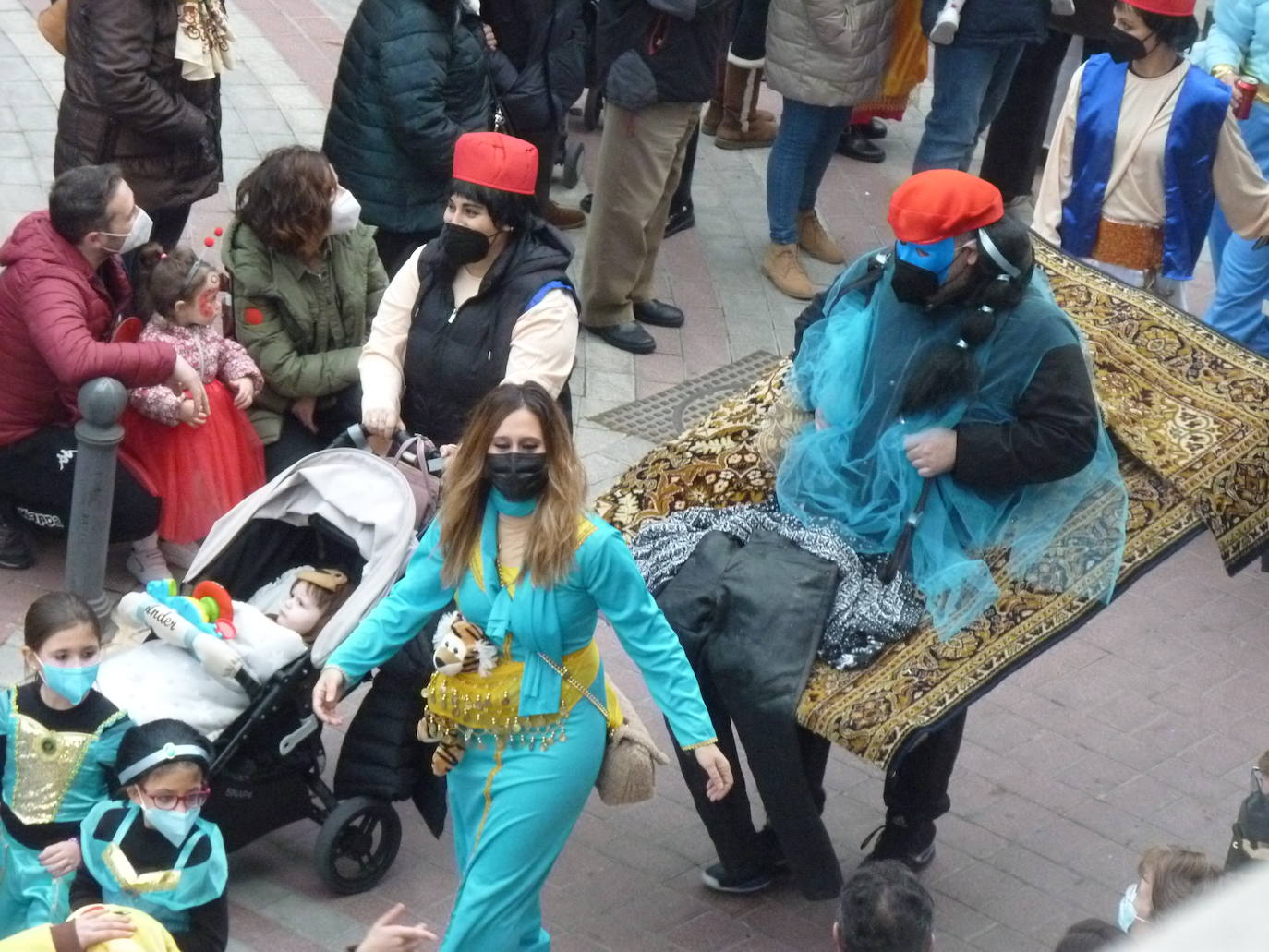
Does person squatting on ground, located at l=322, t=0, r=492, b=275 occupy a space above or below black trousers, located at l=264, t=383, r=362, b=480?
above

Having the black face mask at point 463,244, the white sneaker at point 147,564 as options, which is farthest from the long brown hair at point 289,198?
the white sneaker at point 147,564

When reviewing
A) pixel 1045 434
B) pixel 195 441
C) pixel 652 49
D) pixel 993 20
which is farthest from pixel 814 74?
pixel 1045 434

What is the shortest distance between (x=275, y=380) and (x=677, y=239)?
3.71m

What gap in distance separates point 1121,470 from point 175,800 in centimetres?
251

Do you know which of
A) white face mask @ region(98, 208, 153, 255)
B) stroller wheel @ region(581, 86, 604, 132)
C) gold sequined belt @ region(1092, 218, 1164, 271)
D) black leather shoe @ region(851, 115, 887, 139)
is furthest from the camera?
black leather shoe @ region(851, 115, 887, 139)

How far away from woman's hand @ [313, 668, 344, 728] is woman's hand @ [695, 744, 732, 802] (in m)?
0.82

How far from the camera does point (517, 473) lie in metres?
3.75

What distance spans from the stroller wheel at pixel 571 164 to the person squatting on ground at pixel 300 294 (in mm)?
3381

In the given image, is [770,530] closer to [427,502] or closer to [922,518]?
[922,518]

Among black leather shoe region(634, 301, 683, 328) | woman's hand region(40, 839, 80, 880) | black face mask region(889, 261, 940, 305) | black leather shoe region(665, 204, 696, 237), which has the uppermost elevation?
black face mask region(889, 261, 940, 305)

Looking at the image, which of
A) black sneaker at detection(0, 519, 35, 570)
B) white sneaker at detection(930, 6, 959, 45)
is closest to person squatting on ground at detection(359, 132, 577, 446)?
black sneaker at detection(0, 519, 35, 570)

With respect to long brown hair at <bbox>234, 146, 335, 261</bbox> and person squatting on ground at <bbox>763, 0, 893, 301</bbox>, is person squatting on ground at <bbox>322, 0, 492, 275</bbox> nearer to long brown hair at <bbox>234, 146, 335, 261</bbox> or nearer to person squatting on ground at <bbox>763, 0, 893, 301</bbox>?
long brown hair at <bbox>234, 146, 335, 261</bbox>

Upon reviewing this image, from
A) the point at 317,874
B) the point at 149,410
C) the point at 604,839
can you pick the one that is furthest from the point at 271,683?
the point at 149,410

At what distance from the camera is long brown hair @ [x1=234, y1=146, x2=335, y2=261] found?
552 centimetres
